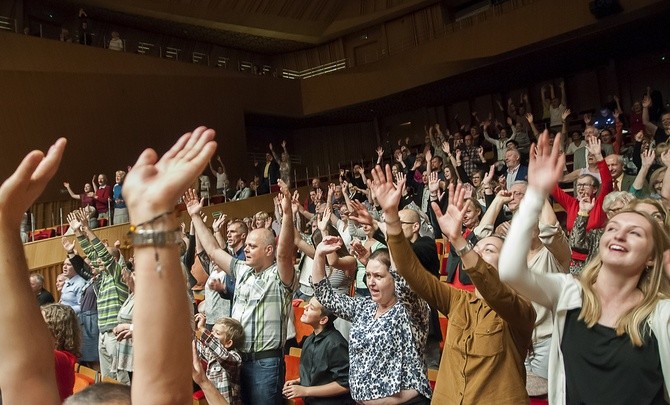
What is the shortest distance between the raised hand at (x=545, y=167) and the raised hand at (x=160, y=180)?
860 millimetres

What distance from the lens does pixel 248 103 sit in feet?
36.8

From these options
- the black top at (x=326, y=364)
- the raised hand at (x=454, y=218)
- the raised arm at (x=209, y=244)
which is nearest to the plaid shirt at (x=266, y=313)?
the black top at (x=326, y=364)

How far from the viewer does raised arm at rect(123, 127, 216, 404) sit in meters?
0.68

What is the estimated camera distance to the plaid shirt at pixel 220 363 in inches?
84.5

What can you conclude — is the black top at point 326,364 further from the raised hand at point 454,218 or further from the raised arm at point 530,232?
the raised arm at point 530,232

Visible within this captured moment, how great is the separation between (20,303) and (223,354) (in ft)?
4.32

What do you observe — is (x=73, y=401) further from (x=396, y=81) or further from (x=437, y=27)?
(x=437, y=27)

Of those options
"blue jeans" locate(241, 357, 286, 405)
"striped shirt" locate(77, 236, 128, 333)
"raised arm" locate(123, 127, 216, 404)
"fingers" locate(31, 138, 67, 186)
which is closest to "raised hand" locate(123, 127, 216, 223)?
"raised arm" locate(123, 127, 216, 404)

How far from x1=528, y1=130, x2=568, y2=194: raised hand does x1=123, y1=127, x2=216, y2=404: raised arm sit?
2.97ft

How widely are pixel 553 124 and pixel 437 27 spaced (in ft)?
12.8

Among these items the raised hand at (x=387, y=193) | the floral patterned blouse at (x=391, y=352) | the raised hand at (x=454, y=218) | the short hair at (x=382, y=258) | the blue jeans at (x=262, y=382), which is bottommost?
the blue jeans at (x=262, y=382)

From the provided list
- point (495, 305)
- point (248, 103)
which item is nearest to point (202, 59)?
point (248, 103)

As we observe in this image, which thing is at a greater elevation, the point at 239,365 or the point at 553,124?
the point at 553,124

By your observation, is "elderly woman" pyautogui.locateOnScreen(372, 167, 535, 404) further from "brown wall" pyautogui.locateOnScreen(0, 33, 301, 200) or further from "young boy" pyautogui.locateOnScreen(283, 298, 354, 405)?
"brown wall" pyautogui.locateOnScreen(0, 33, 301, 200)
